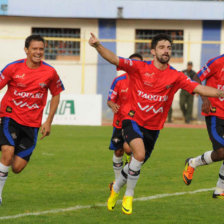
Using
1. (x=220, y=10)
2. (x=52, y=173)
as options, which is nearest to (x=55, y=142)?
(x=52, y=173)

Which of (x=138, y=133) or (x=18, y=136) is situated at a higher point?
(x=138, y=133)

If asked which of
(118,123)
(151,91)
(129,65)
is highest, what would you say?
(129,65)

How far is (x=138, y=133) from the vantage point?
7.81m

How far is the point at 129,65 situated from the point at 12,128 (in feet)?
5.55

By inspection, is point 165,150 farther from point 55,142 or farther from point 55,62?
point 55,62

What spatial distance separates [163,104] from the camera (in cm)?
792

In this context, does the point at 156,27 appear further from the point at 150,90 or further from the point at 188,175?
the point at 150,90

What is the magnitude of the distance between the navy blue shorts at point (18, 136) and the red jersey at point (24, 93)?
0.22 feet

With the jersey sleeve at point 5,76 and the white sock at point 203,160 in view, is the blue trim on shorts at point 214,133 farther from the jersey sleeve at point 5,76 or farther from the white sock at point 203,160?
the jersey sleeve at point 5,76

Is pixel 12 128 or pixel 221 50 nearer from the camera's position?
pixel 12 128

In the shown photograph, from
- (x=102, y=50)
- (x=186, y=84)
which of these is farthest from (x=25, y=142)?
(x=186, y=84)

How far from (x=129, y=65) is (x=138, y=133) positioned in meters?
0.78

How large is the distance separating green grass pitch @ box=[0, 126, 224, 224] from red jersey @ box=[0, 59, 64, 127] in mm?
1061

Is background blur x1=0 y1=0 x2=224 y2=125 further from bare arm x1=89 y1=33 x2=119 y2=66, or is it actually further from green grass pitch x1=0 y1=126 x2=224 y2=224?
bare arm x1=89 y1=33 x2=119 y2=66
